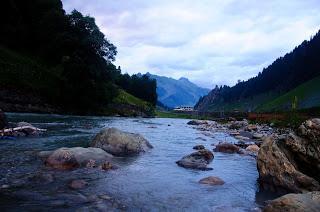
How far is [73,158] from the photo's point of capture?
15.8 meters

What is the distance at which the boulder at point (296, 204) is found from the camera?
9220 millimetres

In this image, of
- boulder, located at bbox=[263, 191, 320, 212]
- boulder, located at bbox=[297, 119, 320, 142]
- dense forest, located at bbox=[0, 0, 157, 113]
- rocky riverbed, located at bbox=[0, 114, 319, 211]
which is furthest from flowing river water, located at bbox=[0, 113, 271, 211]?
dense forest, located at bbox=[0, 0, 157, 113]

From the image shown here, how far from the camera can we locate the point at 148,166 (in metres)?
17.2

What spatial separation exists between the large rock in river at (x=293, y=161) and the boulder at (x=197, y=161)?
147 inches

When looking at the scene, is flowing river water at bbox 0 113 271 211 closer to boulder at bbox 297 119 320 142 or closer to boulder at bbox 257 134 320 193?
boulder at bbox 257 134 320 193

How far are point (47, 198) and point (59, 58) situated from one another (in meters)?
80.2

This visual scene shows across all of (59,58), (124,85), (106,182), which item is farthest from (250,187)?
(124,85)

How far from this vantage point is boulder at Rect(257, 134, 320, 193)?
42.0 ft

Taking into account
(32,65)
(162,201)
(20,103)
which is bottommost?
(162,201)

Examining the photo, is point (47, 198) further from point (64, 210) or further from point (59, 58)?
point (59, 58)

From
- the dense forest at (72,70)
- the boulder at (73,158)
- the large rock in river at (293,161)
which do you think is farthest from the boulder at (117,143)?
the dense forest at (72,70)

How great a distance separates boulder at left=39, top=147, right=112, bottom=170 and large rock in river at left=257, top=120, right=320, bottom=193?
687 cm

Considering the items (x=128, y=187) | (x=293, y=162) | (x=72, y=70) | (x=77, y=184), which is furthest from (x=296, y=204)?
(x=72, y=70)

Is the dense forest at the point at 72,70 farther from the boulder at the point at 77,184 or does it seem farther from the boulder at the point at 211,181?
the boulder at the point at 211,181
